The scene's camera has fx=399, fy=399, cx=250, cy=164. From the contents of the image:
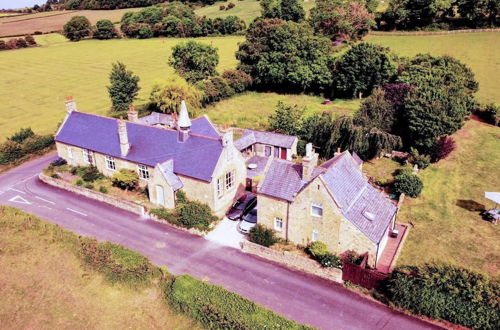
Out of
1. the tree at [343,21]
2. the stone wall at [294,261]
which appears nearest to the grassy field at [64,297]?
the stone wall at [294,261]

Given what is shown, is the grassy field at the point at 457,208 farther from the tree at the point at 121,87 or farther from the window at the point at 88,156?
the tree at the point at 121,87

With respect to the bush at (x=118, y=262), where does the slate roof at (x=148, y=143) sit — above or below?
above

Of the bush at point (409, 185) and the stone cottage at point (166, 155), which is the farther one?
the bush at point (409, 185)

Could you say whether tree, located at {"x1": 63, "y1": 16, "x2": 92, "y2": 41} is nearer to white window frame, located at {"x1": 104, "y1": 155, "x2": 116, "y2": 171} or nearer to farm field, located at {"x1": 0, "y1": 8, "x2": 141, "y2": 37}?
farm field, located at {"x1": 0, "y1": 8, "x2": 141, "y2": 37}

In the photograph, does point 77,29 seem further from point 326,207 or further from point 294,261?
point 294,261

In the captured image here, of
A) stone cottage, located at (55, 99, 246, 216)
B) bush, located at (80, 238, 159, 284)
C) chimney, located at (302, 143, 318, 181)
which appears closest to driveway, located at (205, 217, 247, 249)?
stone cottage, located at (55, 99, 246, 216)
